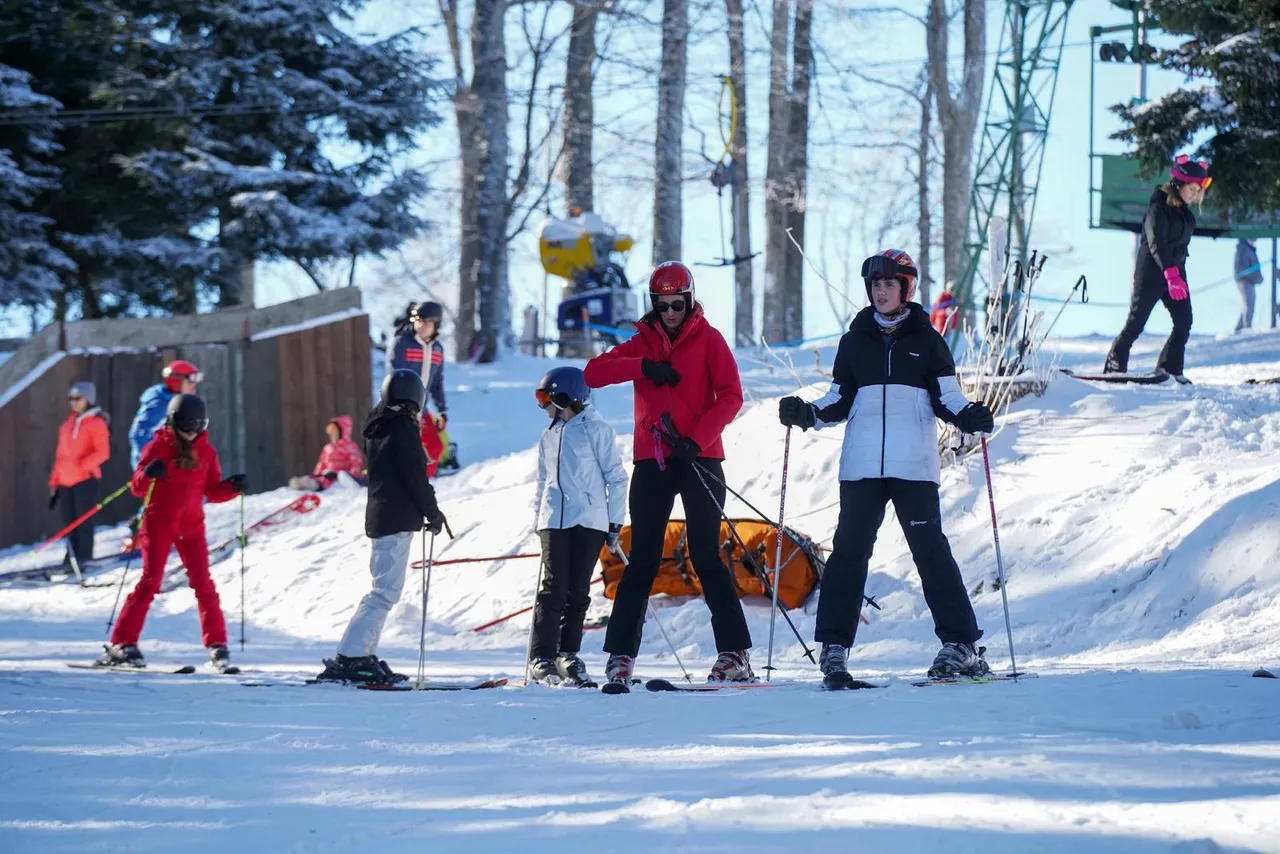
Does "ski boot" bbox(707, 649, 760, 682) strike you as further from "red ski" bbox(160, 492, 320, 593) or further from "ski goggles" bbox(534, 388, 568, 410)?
"red ski" bbox(160, 492, 320, 593)

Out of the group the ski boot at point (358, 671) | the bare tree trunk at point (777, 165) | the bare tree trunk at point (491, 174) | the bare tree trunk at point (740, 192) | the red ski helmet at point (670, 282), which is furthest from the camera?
the bare tree trunk at point (740, 192)

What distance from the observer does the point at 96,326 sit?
1698cm

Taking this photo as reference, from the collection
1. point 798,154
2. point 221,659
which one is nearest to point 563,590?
point 221,659

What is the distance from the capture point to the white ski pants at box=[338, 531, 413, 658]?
755 cm

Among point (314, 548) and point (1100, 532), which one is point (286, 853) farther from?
point (314, 548)

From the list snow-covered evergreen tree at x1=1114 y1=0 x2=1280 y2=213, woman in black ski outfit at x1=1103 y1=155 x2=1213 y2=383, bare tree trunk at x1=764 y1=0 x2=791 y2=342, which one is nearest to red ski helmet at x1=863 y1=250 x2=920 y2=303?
woman in black ski outfit at x1=1103 y1=155 x2=1213 y2=383

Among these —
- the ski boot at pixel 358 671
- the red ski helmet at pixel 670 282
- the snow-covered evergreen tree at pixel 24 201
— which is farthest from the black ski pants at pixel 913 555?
the snow-covered evergreen tree at pixel 24 201

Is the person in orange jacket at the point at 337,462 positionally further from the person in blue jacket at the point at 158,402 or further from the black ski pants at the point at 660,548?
the black ski pants at the point at 660,548

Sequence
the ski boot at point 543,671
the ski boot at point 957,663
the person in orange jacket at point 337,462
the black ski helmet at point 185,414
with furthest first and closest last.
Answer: the person in orange jacket at point 337,462, the black ski helmet at point 185,414, the ski boot at point 543,671, the ski boot at point 957,663

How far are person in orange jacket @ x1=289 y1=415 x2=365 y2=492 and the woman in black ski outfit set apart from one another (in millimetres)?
7596

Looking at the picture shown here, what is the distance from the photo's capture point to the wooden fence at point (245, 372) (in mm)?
16984

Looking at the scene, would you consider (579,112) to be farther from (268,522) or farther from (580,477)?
(580,477)

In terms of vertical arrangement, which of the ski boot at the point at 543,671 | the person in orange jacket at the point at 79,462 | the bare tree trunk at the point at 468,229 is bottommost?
the ski boot at the point at 543,671

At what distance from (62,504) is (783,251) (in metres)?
15.5
